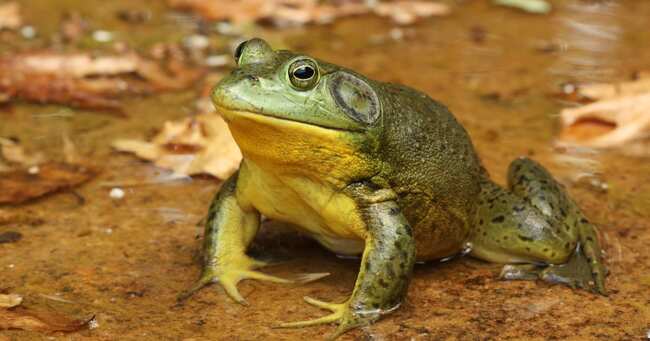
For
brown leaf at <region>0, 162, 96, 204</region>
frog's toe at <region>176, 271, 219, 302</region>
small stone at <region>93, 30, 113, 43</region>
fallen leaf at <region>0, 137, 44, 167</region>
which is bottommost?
fallen leaf at <region>0, 137, 44, 167</region>

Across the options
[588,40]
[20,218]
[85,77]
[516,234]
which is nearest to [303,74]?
[516,234]

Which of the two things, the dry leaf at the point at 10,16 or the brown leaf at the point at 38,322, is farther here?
the dry leaf at the point at 10,16

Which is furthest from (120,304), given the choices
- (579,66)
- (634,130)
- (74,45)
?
(579,66)

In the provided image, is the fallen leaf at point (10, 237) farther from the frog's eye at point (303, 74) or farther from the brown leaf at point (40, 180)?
the frog's eye at point (303, 74)

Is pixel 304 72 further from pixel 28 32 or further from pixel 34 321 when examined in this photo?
pixel 28 32

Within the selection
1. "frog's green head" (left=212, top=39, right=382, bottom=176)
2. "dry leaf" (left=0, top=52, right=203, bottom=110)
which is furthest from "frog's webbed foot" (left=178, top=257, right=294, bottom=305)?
"dry leaf" (left=0, top=52, right=203, bottom=110)

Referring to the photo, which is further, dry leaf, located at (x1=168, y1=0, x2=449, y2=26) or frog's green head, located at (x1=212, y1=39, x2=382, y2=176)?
dry leaf, located at (x1=168, y1=0, x2=449, y2=26)

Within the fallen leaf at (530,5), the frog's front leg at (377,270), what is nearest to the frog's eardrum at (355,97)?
the frog's front leg at (377,270)

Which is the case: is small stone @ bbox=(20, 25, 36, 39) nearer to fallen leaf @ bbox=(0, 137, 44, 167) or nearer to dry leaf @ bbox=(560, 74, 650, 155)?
fallen leaf @ bbox=(0, 137, 44, 167)
